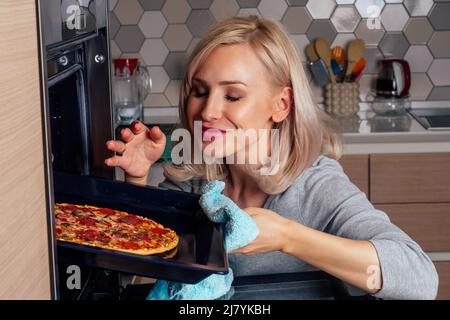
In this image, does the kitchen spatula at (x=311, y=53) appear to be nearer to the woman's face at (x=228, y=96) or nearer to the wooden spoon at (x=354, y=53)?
the wooden spoon at (x=354, y=53)

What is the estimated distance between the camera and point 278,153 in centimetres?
154

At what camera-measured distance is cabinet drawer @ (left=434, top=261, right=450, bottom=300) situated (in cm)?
281

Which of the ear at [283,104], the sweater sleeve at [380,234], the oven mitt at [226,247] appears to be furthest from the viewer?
the ear at [283,104]

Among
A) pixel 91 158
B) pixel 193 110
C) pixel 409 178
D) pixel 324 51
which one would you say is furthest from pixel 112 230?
pixel 324 51

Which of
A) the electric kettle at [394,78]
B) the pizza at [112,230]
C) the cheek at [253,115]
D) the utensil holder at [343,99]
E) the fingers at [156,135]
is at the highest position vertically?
the cheek at [253,115]

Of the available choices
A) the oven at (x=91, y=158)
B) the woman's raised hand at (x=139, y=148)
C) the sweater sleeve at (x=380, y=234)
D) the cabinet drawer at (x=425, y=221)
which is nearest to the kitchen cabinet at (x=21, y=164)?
the oven at (x=91, y=158)

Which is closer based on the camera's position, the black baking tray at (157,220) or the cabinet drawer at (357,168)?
the black baking tray at (157,220)

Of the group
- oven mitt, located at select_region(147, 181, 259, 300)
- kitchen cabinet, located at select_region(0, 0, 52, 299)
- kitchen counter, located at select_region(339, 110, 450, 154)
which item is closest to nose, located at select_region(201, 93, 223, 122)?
oven mitt, located at select_region(147, 181, 259, 300)

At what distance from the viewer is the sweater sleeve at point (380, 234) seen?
3.99ft

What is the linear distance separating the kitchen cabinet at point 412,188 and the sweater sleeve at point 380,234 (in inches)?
52.5

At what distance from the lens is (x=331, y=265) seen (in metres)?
1.19

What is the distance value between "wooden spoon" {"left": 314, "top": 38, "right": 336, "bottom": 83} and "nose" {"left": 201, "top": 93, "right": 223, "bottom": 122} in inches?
69.3

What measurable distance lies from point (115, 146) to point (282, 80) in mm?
370

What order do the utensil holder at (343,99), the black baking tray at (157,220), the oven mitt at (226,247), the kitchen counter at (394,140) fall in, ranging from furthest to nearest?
1. the utensil holder at (343,99)
2. the kitchen counter at (394,140)
3. the oven mitt at (226,247)
4. the black baking tray at (157,220)
